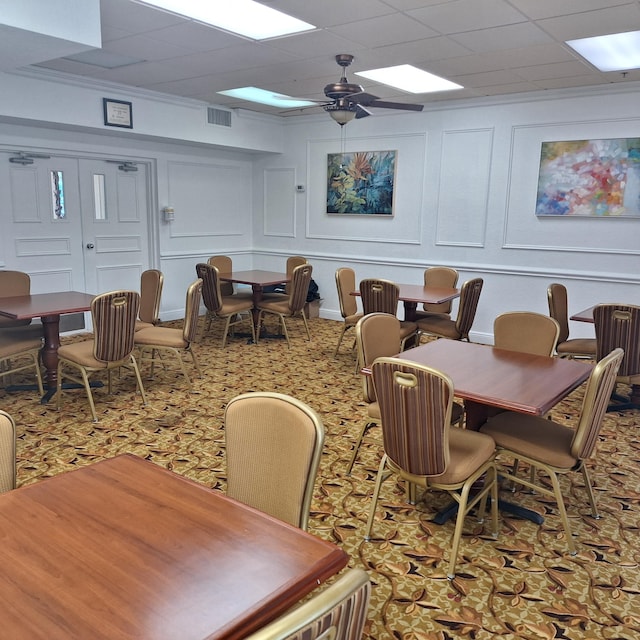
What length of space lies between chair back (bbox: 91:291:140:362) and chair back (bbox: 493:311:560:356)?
8.80 feet

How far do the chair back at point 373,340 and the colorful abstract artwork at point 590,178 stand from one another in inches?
145

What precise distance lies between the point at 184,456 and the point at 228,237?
561 cm

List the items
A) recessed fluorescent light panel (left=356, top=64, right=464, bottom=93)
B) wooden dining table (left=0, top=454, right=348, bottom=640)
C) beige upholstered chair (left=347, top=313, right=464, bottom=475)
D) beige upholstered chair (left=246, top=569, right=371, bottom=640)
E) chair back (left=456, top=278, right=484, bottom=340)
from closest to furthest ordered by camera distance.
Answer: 1. beige upholstered chair (left=246, top=569, right=371, bottom=640)
2. wooden dining table (left=0, top=454, right=348, bottom=640)
3. beige upholstered chair (left=347, top=313, right=464, bottom=475)
4. chair back (left=456, top=278, right=484, bottom=340)
5. recessed fluorescent light panel (left=356, top=64, right=464, bottom=93)

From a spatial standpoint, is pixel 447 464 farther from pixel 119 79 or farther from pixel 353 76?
pixel 119 79

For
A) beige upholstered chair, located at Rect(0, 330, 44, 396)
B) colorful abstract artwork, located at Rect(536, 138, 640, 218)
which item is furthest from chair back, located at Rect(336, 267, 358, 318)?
beige upholstered chair, located at Rect(0, 330, 44, 396)

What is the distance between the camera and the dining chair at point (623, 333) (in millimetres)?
4152

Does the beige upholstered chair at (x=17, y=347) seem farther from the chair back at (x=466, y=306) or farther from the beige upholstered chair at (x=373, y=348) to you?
the chair back at (x=466, y=306)

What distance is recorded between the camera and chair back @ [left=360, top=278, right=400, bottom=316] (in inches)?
210

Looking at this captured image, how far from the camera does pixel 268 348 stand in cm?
659

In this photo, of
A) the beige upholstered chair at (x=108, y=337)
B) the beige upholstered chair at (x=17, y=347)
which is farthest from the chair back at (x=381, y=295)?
the beige upholstered chair at (x=17, y=347)

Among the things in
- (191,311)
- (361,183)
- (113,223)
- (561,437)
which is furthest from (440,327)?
(113,223)

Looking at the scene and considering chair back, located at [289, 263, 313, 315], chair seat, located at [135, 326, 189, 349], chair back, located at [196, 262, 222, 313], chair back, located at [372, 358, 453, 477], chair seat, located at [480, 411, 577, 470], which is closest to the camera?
chair back, located at [372, 358, 453, 477]

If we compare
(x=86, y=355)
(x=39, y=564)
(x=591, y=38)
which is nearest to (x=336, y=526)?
(x=39, y=564)

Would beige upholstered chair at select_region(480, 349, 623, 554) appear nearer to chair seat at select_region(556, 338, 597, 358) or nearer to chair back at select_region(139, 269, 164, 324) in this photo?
chair seat at select_region(556, 338, 597, 358)
